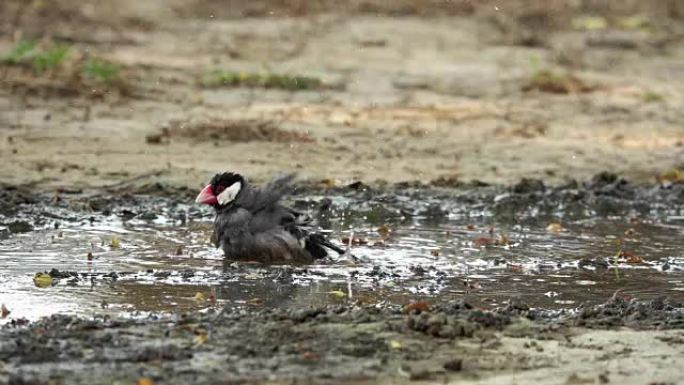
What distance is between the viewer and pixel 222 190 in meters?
10.3

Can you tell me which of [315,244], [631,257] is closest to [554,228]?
[631,257]

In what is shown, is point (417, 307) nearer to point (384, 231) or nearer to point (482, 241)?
point (482, 241)

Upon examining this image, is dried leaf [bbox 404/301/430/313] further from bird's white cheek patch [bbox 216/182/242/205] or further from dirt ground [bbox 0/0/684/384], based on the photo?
bird's white cheek patch [bbox 216/182/242/205]

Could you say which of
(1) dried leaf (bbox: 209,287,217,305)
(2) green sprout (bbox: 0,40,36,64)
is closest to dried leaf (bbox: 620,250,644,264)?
(1) dried leaf (bbox: 209,287,217,305)

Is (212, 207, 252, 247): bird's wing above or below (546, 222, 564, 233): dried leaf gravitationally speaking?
above

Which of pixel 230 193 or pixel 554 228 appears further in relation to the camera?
pixel 554 228

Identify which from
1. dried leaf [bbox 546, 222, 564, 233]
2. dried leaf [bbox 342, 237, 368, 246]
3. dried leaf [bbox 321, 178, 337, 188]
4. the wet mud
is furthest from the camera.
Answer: dried leaf [bbox 321, 178, 337, 188]

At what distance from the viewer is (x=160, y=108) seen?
47.8 feet

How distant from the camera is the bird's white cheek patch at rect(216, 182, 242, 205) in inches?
406

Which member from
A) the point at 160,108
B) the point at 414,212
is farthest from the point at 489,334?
the point at 160,108

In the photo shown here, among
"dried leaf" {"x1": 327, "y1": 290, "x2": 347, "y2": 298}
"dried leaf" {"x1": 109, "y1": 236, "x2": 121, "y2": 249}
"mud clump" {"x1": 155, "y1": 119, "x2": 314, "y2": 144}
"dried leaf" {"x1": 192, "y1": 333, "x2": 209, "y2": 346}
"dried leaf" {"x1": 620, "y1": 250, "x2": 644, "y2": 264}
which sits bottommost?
"dried leaf" {"x1": 192, "y1": 333, "x2": 209, "y2": 346}

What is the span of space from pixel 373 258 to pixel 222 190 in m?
1.16

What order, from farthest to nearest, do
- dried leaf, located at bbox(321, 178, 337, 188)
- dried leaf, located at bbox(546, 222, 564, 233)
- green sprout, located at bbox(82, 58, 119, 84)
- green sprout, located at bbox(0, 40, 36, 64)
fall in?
green sprout, located at bbox(0, 40, 36, 64) → green sprout, located at bbox(82, 58, 119, 84) → dried leaf, located at bbox(321, 178, 337, 188) → dried leaf, located at bbox(546, 222, 564, 233)

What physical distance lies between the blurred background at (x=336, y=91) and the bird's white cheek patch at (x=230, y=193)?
1.87m
